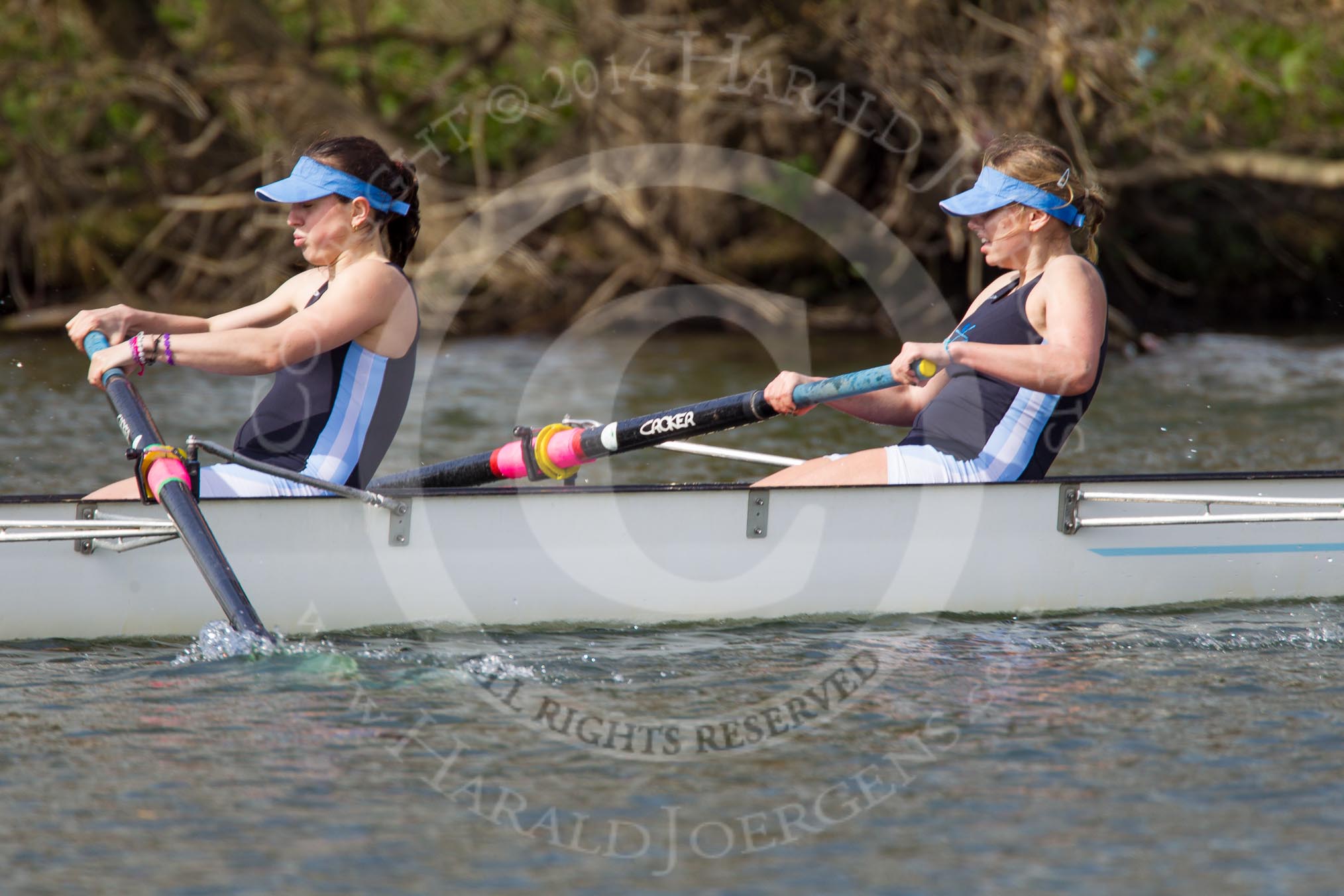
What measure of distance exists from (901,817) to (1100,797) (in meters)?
0.53

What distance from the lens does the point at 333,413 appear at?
5094 mm

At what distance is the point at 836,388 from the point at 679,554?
807 millimetres

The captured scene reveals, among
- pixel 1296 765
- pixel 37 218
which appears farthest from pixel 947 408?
pixel 37 218

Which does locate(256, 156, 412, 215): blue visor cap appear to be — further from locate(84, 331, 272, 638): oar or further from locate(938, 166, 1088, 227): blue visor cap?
locate(938, 166, 1088, 227): blue visor cap

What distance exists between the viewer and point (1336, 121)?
18.3 meters

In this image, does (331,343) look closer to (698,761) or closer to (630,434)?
(630,434)

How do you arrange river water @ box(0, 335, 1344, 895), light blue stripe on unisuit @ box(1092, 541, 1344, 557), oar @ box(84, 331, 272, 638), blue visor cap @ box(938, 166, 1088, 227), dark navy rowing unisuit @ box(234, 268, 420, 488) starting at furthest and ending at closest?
light blue stripe on unisuit @ box(1092, 541, 1344, 557), blue visor cap @ box(938, 166, 1088, 227), dark navy rowing unisuit @ box(234, 268, 420, 488), oar @ box(84, 331, 272, 638), river water @ box(0, 335, 1344, 895)

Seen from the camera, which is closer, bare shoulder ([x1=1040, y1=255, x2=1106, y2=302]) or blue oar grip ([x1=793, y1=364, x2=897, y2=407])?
bare shoulder ([x1=1040, y1=255, x2=1106, y2=302])

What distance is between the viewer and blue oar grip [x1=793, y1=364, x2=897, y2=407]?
17.4ft

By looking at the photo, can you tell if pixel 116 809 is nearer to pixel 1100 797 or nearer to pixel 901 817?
pixel 901 817

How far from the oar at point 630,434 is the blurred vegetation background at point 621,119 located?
9.40 meters

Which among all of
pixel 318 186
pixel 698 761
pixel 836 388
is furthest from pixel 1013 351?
pixel 318 186

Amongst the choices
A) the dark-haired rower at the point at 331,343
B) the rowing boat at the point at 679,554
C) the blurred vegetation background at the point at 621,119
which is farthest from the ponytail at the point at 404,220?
the blurred vegetation background at the point at 621,119

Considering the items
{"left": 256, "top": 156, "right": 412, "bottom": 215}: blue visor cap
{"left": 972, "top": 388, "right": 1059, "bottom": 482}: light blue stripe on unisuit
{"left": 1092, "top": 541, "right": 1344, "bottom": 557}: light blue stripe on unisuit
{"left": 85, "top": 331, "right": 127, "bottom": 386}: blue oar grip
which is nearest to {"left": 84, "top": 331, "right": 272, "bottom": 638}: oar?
{"left": 85, "top": 331, "right": 127, "bottom": 386}: blue oar grip
